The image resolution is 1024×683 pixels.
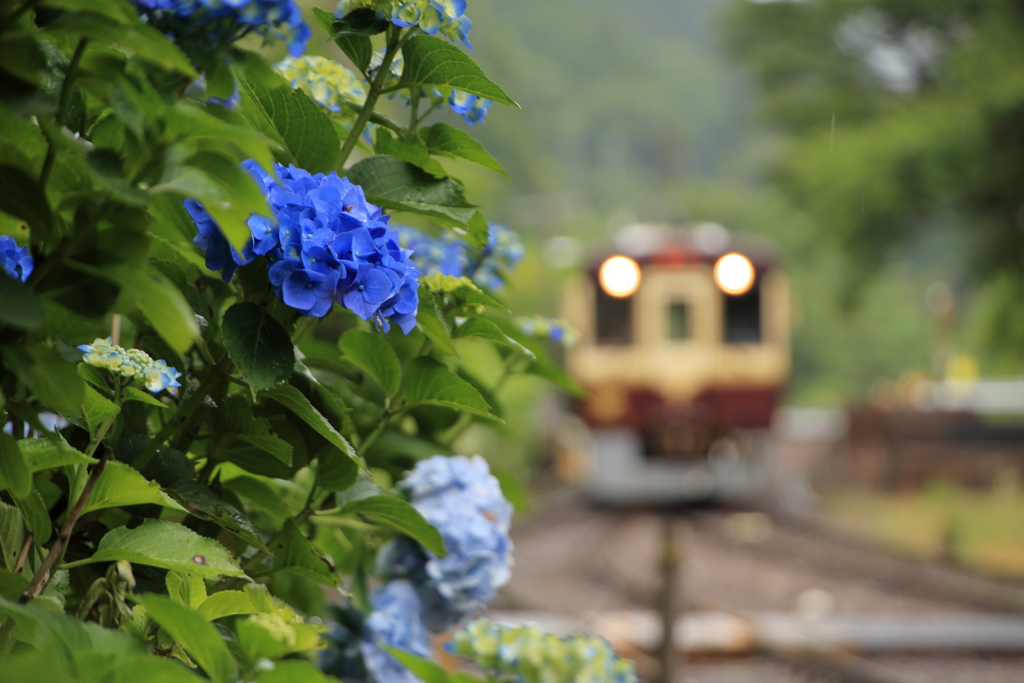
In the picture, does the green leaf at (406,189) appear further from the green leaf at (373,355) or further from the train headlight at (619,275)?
the train headlight at (619,275)

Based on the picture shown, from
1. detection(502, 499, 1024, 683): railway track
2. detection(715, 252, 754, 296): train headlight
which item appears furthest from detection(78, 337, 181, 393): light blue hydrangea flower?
detection(715, 252, 754, 296): train headlight

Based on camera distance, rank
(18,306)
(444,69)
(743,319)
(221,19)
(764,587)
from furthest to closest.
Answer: (743,319)
(764,587)
(444,69)
(221,19)
(18,306)

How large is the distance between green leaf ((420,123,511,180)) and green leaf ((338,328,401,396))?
21 cm

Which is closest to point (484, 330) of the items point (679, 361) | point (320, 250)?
point (320, 250)

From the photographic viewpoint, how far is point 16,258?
0.85 meters

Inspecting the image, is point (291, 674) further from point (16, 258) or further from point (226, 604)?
point (16, 258)

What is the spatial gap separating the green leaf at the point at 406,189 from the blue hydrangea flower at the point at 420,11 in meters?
0.13

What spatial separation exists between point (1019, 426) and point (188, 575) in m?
14.6

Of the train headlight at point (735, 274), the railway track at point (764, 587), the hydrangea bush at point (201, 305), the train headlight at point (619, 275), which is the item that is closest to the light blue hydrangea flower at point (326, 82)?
the hydrangea bush at point (201, 305)

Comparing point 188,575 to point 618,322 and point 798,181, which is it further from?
point 798,181

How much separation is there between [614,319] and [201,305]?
10314mm

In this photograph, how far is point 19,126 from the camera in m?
0.65

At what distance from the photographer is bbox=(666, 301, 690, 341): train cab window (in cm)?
1090

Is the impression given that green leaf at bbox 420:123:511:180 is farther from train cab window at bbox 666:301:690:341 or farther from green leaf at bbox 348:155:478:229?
train cab window at bbox 666:301:690:341
